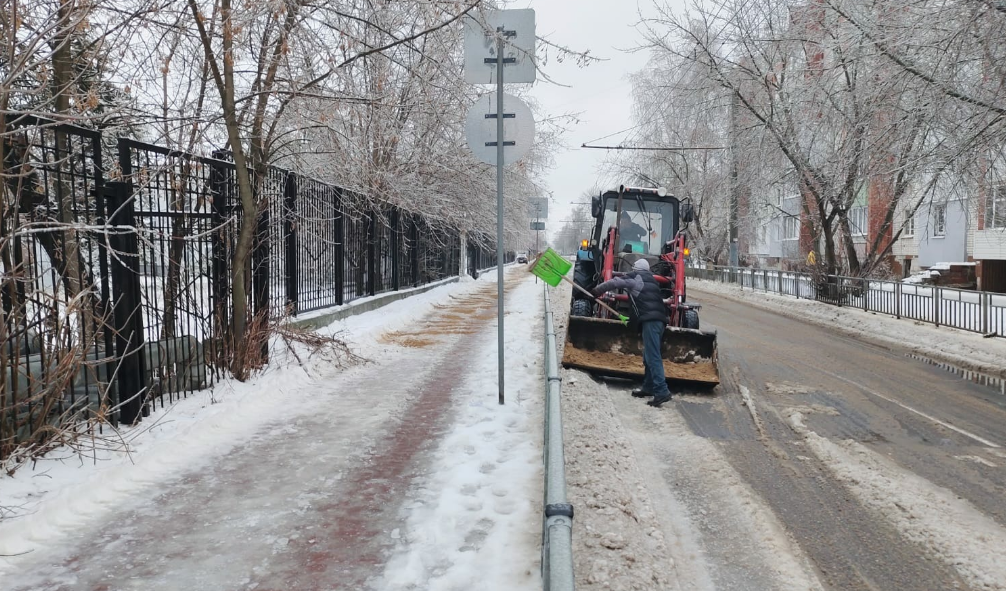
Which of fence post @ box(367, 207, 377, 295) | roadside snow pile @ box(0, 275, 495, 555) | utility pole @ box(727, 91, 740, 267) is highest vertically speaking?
utility pole @ box(727, 91, 740, 267)

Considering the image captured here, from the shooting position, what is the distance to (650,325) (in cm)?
789

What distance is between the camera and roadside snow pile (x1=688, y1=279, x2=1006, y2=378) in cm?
1121

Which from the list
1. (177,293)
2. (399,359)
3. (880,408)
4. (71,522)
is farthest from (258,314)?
(880,408)

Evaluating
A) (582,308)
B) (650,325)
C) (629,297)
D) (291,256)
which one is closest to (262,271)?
(291,256)

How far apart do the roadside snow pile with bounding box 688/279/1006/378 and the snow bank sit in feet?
27.2

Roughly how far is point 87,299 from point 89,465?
1.26m

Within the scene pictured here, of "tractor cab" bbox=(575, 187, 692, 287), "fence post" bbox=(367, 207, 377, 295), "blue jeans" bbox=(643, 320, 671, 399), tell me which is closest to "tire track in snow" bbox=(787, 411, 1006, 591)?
"blue jeans" bbox=(643, 320, 671, 399)

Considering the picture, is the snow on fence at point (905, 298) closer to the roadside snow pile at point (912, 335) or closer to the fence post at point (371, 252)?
the roadside snow pile at point (912, 335)

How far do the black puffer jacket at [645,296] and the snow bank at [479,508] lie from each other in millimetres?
1667

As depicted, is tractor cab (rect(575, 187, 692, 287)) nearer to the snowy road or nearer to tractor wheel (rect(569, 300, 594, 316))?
tractor wheel (rect(569, 300, 594, 316))

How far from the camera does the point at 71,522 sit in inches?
161

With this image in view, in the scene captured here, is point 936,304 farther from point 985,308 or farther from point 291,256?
point 291,256

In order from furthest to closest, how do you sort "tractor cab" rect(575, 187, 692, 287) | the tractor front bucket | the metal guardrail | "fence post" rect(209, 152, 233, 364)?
"tractor cab" rect(575, 187, 692, 287)
the tractor front bucket
"fence post" rect(209, 152, 233, 364)
the metal guardrail

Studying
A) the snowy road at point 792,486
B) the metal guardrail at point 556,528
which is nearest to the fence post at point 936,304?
the snowy road at point 792,486
